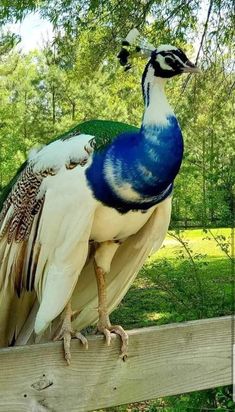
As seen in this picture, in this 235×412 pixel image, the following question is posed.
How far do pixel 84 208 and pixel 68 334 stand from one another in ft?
0.95

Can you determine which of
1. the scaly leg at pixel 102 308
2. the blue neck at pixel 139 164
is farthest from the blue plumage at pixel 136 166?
the scaly leg at pixel 102 308

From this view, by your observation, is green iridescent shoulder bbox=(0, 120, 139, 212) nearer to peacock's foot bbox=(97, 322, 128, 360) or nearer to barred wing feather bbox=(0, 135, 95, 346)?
barred wing feather bbox=(0, 135, 95, 346)

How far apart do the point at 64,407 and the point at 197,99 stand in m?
4.15

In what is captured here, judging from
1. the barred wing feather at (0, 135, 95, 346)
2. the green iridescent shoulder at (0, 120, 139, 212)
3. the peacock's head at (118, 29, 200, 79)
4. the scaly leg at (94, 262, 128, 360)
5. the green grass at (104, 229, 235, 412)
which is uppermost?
the peacock's head at (118, 29, 200, 79)

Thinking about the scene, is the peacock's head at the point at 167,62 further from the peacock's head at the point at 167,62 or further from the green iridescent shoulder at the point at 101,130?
the green iridescent shoulder at the point at 101,130

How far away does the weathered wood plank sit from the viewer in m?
Result: 1.24

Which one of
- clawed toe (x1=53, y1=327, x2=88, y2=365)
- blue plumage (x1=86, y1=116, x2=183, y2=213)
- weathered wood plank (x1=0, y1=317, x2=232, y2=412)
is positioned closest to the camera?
weathered wood plank (x1=0, y1=317, x2=232, y2=412)

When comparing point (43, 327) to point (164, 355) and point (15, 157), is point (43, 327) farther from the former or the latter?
point (15, 157)

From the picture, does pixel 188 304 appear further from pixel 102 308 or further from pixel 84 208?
pixel 84 208

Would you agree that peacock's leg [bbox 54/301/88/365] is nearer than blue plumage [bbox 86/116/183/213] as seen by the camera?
Yes

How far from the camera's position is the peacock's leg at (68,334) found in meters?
1.36

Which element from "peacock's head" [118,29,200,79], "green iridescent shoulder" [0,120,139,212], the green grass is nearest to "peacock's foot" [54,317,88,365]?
"green iridescent shoulder" [0,120,139,212]

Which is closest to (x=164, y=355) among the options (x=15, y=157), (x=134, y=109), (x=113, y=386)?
(x=113, y=386)

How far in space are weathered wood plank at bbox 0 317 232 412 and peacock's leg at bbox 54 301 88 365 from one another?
14mm
